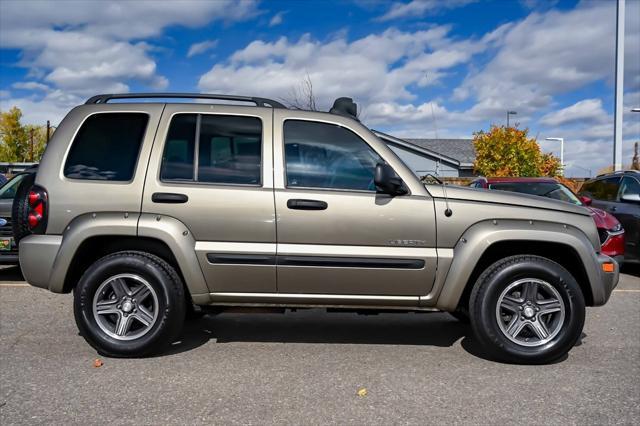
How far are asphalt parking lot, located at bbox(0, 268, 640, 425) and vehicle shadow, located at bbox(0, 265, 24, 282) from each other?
9.46 feet

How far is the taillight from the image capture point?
448 cm

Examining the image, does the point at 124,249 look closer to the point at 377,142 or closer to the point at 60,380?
the point at 60,380

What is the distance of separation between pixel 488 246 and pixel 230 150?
2.15 m

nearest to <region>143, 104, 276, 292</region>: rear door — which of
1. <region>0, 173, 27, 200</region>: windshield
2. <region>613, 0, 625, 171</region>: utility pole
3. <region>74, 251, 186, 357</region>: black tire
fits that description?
<region>74, 251, 186, 357</region>: black tire

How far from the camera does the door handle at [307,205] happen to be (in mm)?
4418

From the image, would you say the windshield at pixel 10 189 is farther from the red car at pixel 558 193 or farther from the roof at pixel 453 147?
the roof at pixel 453 147

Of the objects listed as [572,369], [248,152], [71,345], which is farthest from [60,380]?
[572,369]

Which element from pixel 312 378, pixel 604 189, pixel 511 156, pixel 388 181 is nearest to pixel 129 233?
pixel 312 378

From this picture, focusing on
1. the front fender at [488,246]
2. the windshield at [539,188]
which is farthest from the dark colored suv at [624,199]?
the front fender at [488,246]

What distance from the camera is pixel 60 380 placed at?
406 centimetres

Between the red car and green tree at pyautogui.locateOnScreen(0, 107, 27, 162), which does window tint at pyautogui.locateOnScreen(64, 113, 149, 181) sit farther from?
green tree at pyautogui.locateOnScreen(0, 107, 27, 162)

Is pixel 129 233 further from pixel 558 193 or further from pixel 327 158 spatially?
pixel 558 193

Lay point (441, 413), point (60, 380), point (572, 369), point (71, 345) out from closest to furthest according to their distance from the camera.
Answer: point (441, 413)
point (60, 380)
point (572, 369)
point (71, 345)

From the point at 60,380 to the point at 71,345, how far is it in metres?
0.91
